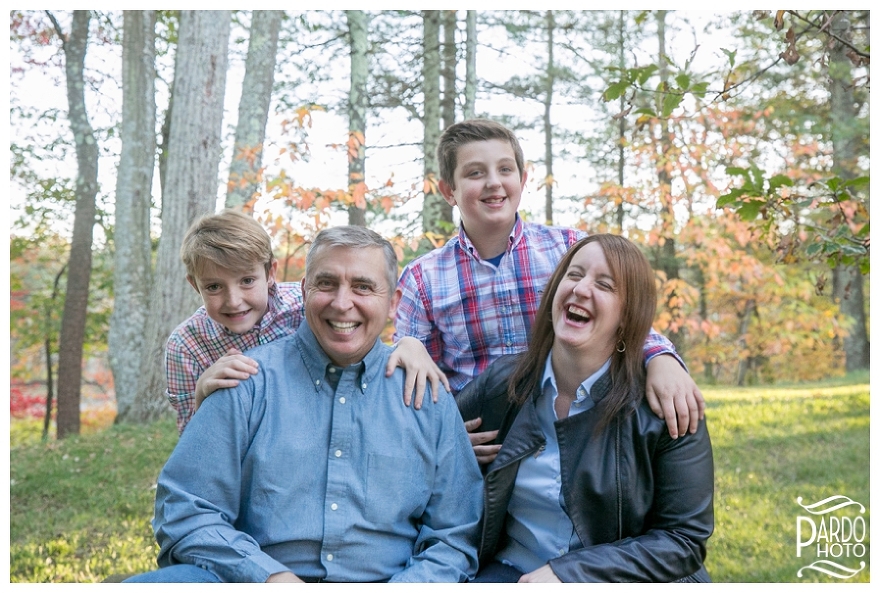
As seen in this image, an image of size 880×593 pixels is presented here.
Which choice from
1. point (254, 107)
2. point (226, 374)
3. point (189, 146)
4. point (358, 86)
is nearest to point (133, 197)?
point (189, 146)

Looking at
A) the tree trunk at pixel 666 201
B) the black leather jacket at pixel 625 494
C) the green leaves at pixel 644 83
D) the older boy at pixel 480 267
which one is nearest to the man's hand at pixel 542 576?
the black leather jacket at pixel 625 494

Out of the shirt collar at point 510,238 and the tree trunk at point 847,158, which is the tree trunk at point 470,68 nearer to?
the shirt collar at point 510,238

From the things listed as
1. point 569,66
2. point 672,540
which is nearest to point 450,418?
point 672,540

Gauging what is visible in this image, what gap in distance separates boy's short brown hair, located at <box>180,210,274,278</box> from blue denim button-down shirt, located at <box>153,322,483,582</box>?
0.40m

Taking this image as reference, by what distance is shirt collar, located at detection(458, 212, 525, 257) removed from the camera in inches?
117

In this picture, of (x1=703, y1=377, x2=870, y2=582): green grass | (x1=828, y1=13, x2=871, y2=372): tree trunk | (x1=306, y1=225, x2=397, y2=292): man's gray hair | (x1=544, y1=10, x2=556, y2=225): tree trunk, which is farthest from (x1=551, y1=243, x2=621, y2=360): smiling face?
(x1=544, y1=10, x2=556, y2=225): tree trunk

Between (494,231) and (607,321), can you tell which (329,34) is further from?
(607,321)

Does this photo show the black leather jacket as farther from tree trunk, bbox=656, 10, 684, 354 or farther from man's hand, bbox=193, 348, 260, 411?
tree trunk, bbox=656, 10, 684, 354

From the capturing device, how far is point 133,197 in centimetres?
860

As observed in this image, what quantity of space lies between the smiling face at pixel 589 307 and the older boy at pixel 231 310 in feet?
1.45

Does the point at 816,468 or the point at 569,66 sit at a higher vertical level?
the point at 569,66

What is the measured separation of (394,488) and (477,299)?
39.1 inches

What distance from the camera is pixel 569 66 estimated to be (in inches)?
435

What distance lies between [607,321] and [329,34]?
732 cm
